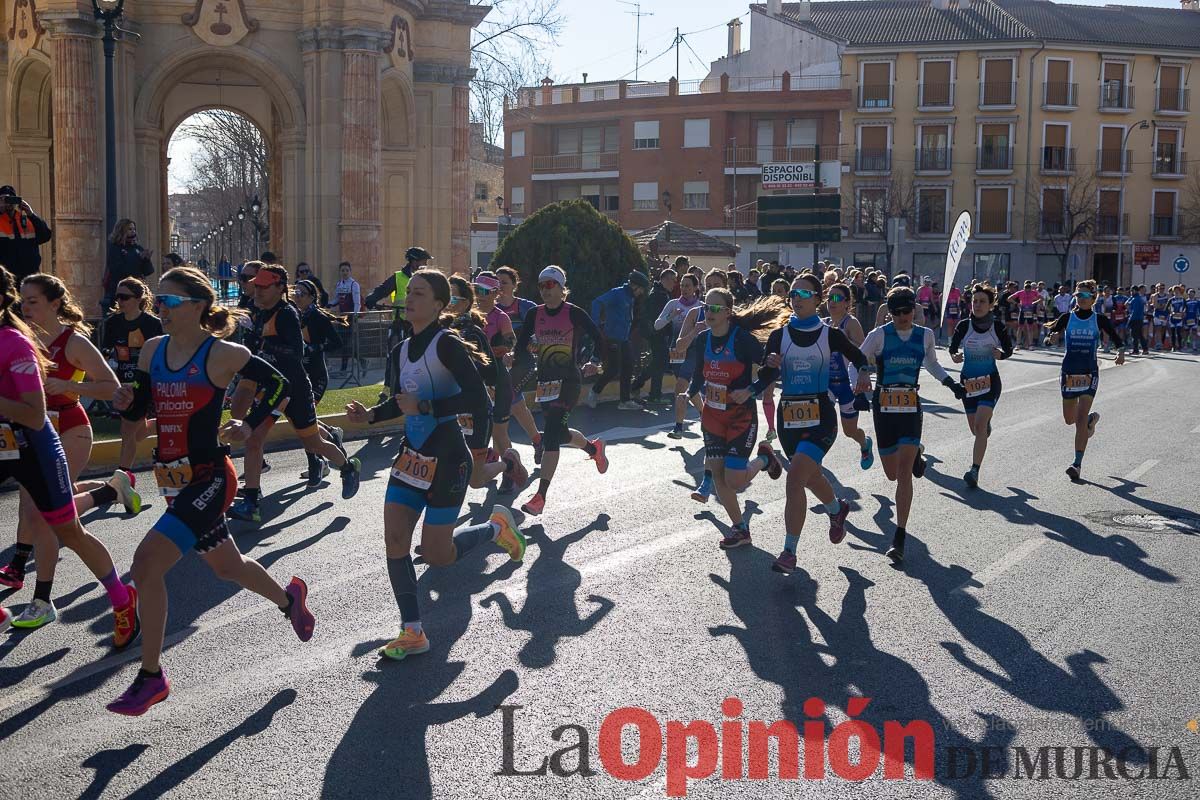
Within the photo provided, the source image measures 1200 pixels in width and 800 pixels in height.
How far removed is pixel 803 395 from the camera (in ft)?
27.0

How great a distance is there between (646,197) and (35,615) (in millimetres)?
57655

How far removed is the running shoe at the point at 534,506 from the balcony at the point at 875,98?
57.8 metres

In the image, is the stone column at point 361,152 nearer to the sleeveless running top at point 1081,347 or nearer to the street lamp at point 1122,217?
the sleeveless running top at point 1081,347

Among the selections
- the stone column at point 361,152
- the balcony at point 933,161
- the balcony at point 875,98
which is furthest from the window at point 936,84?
the stone column at point 361,152

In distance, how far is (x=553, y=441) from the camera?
9.91m

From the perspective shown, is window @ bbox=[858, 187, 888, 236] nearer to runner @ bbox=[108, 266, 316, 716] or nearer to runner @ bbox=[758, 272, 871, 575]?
runner @ bbox=[758, 272, 871, 575]

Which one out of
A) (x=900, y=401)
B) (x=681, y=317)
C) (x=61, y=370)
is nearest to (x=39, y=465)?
(x=61, y=370)

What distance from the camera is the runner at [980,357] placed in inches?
451

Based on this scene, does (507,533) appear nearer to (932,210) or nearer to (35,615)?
(35,615)

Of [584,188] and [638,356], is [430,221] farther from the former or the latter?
[584,188]

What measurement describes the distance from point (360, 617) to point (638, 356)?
11.2 m

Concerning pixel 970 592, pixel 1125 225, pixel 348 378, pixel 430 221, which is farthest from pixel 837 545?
pixel 1125 225

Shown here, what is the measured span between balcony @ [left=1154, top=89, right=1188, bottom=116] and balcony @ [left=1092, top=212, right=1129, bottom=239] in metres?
5.92

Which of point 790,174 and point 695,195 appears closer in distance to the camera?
point 790,174
